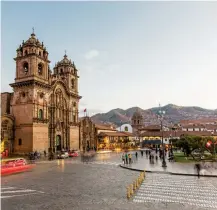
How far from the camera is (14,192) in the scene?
16.6 meters

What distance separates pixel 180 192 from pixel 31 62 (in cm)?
4416

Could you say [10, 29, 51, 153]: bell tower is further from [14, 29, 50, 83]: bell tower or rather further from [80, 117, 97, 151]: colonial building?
[80, 117, 97, 151]: colonial building

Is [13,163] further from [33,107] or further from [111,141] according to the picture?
[111,141]

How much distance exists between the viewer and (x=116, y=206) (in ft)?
42.2

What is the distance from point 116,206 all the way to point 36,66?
147ft

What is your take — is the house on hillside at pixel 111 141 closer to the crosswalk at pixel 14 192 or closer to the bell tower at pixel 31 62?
the bell tower at pixel 31 62

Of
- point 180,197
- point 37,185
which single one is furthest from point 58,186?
point 180,197

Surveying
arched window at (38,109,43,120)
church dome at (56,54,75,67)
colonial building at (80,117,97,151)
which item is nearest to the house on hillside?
colonial building at (80,117,97,151)

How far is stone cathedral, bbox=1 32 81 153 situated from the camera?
165ft

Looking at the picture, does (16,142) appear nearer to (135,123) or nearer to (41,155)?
(41,155)

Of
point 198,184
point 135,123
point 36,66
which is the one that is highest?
point 36,66

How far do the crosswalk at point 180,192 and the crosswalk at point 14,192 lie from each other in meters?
7.07

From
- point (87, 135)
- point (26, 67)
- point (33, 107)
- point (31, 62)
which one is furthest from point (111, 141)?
point (31, 62)

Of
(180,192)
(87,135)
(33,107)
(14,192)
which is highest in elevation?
(33,107)
